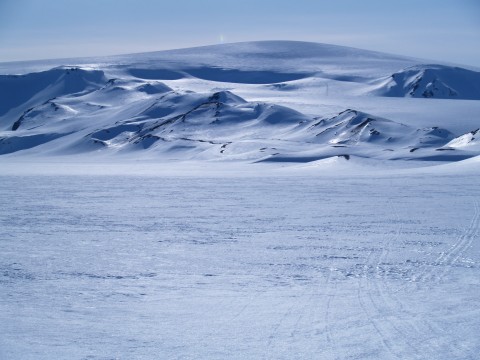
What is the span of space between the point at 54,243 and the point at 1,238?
3.56 feet

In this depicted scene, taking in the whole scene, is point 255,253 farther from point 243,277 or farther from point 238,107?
point 238,107

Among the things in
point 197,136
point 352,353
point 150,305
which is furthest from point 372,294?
point 197,136

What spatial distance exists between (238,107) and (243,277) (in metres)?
33.9

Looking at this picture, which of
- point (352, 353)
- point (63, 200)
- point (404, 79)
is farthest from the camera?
point (404, 79)

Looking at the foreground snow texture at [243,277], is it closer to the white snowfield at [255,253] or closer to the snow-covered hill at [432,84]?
the white snowfield at [255,253]

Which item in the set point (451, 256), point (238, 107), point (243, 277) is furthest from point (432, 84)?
point (243, 277)

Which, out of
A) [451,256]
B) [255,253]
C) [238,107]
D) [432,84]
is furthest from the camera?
[432,84]

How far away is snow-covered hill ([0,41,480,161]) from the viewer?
3197 cm

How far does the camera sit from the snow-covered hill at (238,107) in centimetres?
3197

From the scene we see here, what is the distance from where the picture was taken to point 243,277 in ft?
25.6

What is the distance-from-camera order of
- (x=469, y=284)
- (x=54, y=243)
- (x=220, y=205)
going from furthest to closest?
(x=220, y=205), (x=54, y=243), (x=469, y=284)

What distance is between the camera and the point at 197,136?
1449 inches

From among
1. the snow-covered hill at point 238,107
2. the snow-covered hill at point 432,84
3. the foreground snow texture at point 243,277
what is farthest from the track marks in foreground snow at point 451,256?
the snow-covered hill at point 432,84

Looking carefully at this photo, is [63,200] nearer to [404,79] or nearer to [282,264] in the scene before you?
[282,264]
